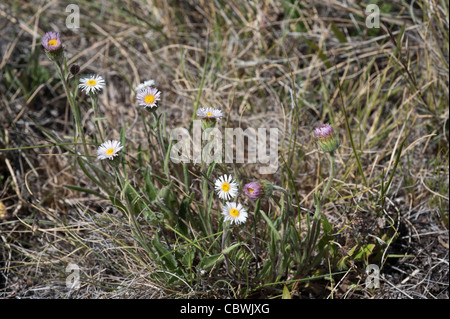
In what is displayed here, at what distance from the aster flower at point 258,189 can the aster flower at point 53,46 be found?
0.67 meters

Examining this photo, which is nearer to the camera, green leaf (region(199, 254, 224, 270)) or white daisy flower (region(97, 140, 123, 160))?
white daisy flower (region(97, 140, 123, 160))

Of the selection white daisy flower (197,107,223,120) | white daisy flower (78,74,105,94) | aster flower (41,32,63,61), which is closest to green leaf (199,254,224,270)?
white daisy flower (197,107,223,120)

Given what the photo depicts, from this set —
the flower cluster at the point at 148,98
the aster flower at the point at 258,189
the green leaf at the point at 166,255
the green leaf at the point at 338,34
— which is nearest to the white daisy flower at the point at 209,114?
the flower cluster at the point at 148,98

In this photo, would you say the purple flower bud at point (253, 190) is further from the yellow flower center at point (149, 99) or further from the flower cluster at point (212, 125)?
the yellow flower center at point (149, 99)

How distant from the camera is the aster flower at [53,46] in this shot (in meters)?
1.34

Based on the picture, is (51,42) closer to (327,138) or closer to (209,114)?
(209,114)

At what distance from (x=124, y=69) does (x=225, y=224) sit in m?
1.33

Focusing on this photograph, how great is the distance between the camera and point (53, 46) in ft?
4.40

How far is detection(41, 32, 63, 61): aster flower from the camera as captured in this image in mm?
1337

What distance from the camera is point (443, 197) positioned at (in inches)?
67.9

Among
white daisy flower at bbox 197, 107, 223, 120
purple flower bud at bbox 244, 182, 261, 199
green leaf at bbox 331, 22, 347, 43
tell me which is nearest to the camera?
purple flower bud at bbox 244, 182, 261, 199

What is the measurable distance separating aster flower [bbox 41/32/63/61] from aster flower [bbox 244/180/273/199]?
671 mm

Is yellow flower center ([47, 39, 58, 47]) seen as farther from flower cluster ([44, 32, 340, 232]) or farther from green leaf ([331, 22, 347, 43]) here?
green leaf ([331, 22, 347, 43])

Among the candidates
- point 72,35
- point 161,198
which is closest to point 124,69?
point 72,35
